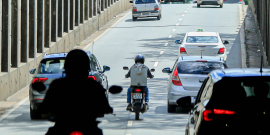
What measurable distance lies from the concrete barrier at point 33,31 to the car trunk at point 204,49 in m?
5.95

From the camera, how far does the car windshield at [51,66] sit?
13688 millimetres

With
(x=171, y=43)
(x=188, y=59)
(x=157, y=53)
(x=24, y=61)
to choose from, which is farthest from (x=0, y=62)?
(x=171, y=43)

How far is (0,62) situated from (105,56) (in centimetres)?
1028

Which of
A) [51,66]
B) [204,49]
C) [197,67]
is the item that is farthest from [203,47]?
[51,66]

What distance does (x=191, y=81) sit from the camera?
46.2 ft

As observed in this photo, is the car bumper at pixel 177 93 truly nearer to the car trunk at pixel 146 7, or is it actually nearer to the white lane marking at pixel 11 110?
the white lane marking at pixel 11 110

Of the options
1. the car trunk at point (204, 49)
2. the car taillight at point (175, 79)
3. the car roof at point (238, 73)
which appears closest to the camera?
the car roof at point (238, 73)

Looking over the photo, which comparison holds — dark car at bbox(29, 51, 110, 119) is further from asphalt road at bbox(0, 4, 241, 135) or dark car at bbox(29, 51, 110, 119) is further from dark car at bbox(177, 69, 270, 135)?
dark car at bbox(177, 69, 270, 135)

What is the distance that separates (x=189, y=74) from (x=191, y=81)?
0.18 meters

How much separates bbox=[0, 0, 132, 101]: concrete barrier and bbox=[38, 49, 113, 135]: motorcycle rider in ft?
41.0

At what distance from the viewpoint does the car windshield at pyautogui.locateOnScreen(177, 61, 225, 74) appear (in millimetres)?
14102

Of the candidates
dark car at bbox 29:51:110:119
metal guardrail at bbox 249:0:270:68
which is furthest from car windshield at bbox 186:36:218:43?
dark car at bbox 29:51:110:119

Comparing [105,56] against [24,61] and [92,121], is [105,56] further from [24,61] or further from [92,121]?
[92,121]

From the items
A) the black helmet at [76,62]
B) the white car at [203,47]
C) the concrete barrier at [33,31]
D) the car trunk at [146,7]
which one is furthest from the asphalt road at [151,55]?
the black helmet at [76,62]
